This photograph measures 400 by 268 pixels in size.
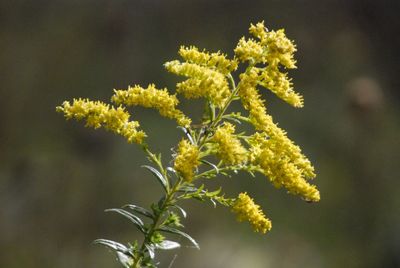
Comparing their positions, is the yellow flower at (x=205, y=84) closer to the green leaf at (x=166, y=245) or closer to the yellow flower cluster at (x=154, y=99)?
the yellow flower cluster at (x=154, y=99)

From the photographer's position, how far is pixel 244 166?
1.24 m

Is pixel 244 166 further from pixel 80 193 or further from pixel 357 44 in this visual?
pixel 357 44

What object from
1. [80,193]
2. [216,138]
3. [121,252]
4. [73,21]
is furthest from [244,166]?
[73,21]

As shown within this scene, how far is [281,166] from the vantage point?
4.01 feet

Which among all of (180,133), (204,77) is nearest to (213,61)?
(204,77)

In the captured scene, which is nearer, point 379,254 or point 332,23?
point 379,254

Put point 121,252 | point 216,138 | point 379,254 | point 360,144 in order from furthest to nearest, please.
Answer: point 360,144, point 379,254, point 121,252, point 216,138

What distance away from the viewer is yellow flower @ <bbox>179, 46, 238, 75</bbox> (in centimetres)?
125

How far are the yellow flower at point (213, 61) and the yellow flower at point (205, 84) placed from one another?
19mm

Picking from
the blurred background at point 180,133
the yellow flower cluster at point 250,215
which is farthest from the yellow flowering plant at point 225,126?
the blurred background at point 180,133

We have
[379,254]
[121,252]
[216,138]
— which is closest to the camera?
[216,138]

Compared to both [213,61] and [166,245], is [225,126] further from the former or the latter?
[166,245]

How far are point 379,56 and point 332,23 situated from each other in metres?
0.33

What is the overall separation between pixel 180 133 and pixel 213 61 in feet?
6.34
